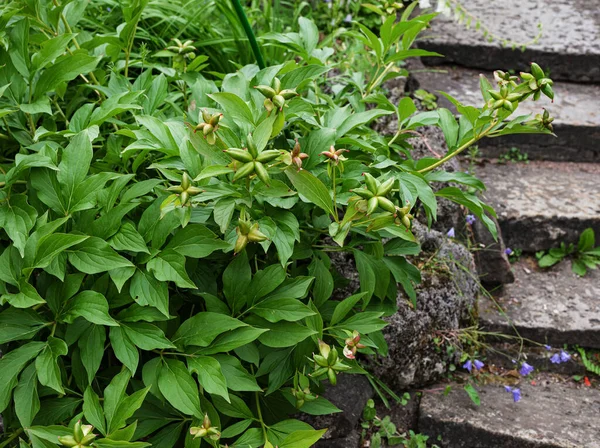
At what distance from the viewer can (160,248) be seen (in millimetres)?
1305

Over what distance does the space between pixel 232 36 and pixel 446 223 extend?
1.25 meters

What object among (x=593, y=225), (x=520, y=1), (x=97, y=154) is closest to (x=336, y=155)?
(x=97, y=154)

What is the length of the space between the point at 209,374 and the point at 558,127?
2.31 metres

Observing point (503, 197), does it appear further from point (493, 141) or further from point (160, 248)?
point (160, 248)

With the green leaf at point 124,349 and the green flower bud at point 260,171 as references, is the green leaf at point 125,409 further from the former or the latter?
the green flower bud at point 260,171

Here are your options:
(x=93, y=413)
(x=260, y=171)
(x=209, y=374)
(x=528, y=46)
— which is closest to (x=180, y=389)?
(x=209, y=374)

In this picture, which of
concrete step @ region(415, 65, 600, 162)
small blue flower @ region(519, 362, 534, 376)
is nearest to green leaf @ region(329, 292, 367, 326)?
small blue flower @ region(519, 362, 534, 376)

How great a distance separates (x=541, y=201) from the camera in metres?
2.67

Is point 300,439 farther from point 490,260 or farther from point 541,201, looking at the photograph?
point 541,201

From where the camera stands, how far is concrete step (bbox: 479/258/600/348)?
2.29 metres

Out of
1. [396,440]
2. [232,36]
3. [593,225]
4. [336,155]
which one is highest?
[336,155]

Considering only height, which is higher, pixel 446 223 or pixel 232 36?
pixel 232 36

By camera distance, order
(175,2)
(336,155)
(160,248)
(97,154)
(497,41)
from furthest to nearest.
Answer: (497,41) → (175,2) → (97,154) → (160,248) → (336,155)

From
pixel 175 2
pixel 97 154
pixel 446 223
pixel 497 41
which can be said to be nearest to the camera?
pixel 97 154
